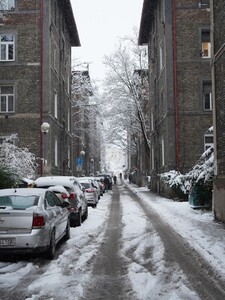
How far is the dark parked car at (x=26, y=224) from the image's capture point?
349 inches

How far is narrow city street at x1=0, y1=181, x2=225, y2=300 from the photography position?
6.66 metres

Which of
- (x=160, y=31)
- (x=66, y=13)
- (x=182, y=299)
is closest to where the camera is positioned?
(x=182, y=299)

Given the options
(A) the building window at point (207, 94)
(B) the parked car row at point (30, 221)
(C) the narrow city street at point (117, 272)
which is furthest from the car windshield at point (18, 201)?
(A) the building window at point (207, 94)

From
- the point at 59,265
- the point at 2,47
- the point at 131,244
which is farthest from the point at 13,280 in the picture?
the point at 2,47

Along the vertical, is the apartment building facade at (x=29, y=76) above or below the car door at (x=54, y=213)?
above

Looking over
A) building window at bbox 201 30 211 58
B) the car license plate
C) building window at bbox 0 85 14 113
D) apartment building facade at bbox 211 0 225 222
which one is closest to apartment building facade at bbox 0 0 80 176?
building window at bbox 0 85 14 113

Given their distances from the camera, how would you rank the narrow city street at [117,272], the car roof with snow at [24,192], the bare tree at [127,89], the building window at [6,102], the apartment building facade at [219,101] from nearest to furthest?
1. the narrow city street at [117,272]
2. the car roof with snow at [24,192]
3. the apartment building facade at [219,101]
4. the building window at [6,102]
5. the bare tree at [127,89]

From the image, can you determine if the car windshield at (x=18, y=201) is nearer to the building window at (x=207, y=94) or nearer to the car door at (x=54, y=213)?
the car door at (x=54, y=213)

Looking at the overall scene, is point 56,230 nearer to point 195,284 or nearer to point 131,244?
point 131,244

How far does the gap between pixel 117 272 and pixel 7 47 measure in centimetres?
2669

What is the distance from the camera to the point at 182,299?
20.5ft

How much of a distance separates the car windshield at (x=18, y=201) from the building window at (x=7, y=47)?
2366 centimetres

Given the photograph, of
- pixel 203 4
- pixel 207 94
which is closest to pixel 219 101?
pixel 207 94

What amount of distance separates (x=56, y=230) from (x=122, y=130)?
1820 inches
